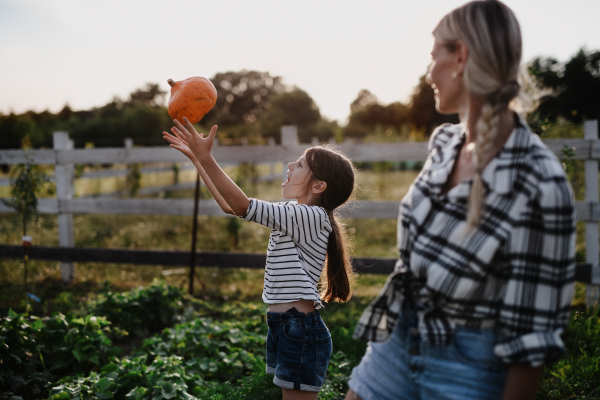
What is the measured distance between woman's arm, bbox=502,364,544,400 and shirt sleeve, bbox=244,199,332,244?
3.01 ft

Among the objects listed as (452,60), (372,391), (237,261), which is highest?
(452,60)

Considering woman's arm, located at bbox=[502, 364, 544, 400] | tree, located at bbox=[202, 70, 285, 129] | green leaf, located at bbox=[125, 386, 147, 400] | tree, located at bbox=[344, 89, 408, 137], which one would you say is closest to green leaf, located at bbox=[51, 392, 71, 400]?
green leaf, located at bbox=[125, 386, 147, 400]

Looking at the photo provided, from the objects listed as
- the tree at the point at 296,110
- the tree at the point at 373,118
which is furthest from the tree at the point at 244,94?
the tree at the point at 373,118

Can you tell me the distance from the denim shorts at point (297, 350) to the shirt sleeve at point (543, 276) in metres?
0.89

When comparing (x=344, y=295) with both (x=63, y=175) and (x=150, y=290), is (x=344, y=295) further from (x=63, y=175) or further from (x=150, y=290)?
(x=63, y=175)

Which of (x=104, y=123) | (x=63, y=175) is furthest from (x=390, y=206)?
(x=104, y=123)

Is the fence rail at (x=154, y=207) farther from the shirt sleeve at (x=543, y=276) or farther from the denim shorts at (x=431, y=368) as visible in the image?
the shirt sleeve at (x=543, y=276)

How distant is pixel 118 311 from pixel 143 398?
1.39m

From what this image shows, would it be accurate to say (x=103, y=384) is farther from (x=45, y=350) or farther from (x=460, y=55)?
(x=460, y=55)

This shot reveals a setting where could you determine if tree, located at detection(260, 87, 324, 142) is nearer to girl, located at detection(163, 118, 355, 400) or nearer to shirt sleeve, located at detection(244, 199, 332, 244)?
girl, located at detection(163, 118, 355, 400)

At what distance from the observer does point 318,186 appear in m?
1.89

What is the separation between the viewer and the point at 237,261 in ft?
15.3

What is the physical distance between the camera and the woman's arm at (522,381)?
3.22ft

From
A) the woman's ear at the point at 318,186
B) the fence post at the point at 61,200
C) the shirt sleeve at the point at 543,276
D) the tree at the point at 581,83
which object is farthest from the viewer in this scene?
the tree at the point at 581,83
